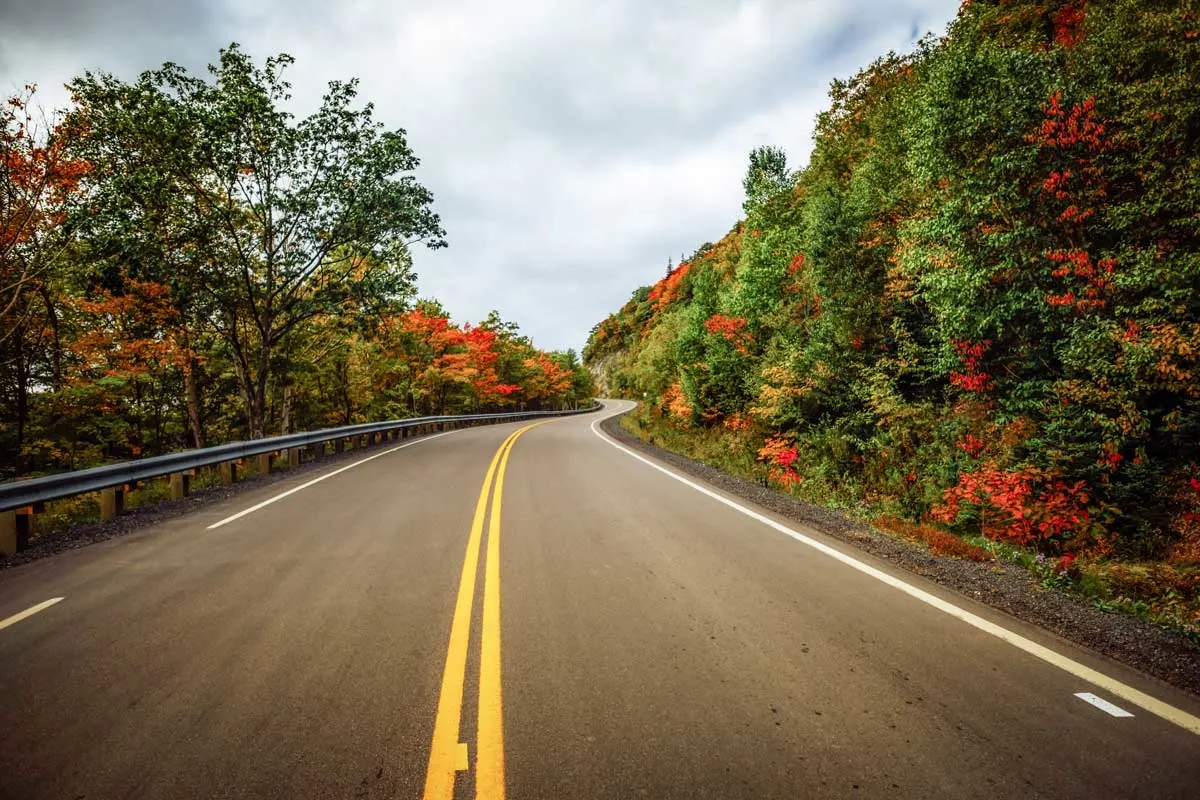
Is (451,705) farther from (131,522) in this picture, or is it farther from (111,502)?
(111,502)

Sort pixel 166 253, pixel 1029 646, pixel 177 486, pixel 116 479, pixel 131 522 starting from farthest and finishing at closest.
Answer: pixel 166 253, pixel 177 486, pixel 116 479, pixel 131 522, pixel 1029 646

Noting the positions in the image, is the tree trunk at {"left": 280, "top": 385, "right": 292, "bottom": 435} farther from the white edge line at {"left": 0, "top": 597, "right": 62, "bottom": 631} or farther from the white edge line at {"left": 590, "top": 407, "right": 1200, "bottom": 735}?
the white edge line at {"left": 590, "top": 407, "right": 1200, "bottom": 735}

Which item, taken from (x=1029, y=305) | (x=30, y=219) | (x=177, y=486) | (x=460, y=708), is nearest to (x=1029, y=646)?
(x=460, y=708)

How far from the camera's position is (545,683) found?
9.30 feet

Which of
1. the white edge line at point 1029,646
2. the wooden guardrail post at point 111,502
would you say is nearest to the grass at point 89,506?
the wooden guardrail post at point 111,502

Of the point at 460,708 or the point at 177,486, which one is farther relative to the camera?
the point at 177,486

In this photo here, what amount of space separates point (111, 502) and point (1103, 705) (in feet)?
34.7

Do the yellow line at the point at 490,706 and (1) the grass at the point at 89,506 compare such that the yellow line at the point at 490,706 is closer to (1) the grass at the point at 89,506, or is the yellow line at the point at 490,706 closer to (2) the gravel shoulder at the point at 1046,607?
(2) the gravel shoulder at the point at 1046,607

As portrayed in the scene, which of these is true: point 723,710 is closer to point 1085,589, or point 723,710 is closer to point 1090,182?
point 1085,589

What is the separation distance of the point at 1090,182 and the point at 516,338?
46902mm

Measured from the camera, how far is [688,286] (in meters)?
55.8

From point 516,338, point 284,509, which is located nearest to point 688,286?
point 516,338

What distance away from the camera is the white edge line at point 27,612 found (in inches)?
141

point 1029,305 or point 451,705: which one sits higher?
point 1029,305
